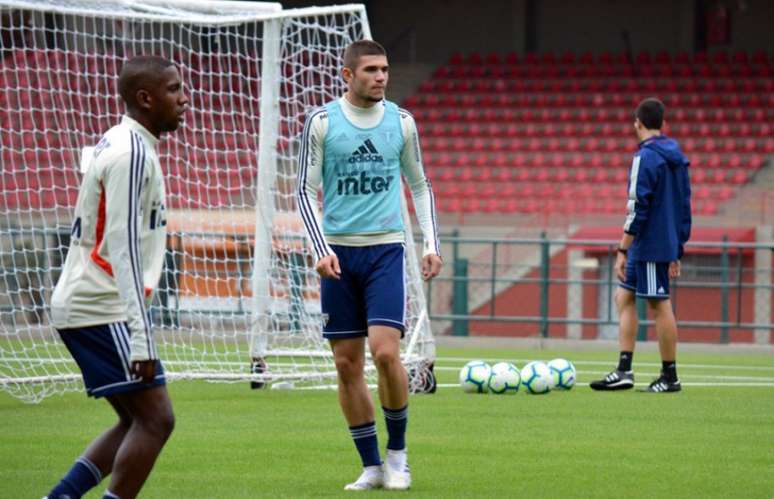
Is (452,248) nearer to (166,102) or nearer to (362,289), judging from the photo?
(362,289)

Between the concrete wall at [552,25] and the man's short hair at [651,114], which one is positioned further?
the concrete wall at [552,25]

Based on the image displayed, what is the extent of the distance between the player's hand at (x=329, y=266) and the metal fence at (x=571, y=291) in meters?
12.0

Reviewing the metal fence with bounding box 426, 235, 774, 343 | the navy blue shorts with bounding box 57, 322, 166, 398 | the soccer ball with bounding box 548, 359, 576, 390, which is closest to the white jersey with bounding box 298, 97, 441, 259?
the navy blue shorts with bounding box 57, 322, 166, 398

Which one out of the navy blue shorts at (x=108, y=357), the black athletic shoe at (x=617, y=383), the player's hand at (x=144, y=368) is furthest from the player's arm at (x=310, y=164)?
the black athletic shoe at (x=617, y=383)

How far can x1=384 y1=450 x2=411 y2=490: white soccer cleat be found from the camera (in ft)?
21.9

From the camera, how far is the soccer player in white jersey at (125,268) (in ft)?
16.6

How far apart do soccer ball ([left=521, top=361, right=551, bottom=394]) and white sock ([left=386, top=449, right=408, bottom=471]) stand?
15.2 feet

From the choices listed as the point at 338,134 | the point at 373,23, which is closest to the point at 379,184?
the point at 338,134

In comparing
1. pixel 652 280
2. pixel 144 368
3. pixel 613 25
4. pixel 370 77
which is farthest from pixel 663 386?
pixel 613 25

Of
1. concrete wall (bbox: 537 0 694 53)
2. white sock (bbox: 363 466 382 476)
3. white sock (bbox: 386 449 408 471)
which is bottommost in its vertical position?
white sock (bbox: 363 466 382 476)

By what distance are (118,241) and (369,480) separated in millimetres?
2165

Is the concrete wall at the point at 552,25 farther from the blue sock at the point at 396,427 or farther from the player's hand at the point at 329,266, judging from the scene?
the player's hand at the point at 329,266

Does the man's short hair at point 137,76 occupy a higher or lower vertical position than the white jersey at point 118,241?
higher

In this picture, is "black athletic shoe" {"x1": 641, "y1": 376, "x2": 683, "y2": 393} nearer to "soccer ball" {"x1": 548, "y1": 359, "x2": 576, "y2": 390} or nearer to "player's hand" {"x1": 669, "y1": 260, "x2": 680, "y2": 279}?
"soccer ball" {"x1": 548, "y1": 359, "x2": 576, "y2": 390}
